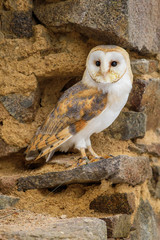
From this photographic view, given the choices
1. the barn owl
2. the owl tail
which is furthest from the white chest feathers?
the owl tail

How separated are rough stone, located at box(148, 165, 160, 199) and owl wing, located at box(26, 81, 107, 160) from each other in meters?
0.76

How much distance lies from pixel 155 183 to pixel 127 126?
0.50 m

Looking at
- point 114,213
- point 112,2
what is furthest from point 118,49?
point 114,213

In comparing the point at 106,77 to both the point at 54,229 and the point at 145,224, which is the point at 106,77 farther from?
the point at 54,229

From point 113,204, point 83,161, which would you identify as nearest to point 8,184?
point 83,161

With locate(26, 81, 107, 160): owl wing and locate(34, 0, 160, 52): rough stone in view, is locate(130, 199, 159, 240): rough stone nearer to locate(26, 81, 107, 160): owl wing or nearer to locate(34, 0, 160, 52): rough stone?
locate(26, 81, 107, 160): owl wing

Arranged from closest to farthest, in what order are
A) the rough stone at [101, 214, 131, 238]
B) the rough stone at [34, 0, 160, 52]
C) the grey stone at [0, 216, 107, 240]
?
the grey stone at [0, 216, 107, 240], the rough stone at [101, 214, 131, 238], the rough stone at [34, 0, 160, 52]

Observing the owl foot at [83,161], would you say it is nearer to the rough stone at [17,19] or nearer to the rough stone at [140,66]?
the rough stone at [140,66]

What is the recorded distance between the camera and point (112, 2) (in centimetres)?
303

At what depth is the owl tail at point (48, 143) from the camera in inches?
117

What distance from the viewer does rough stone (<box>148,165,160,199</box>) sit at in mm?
3391

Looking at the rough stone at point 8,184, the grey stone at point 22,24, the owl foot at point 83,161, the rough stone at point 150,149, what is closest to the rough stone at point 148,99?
the rough stone at point 150,149

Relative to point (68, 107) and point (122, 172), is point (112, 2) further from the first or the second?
point (122, 172)

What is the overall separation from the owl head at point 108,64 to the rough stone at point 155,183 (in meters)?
0.85
